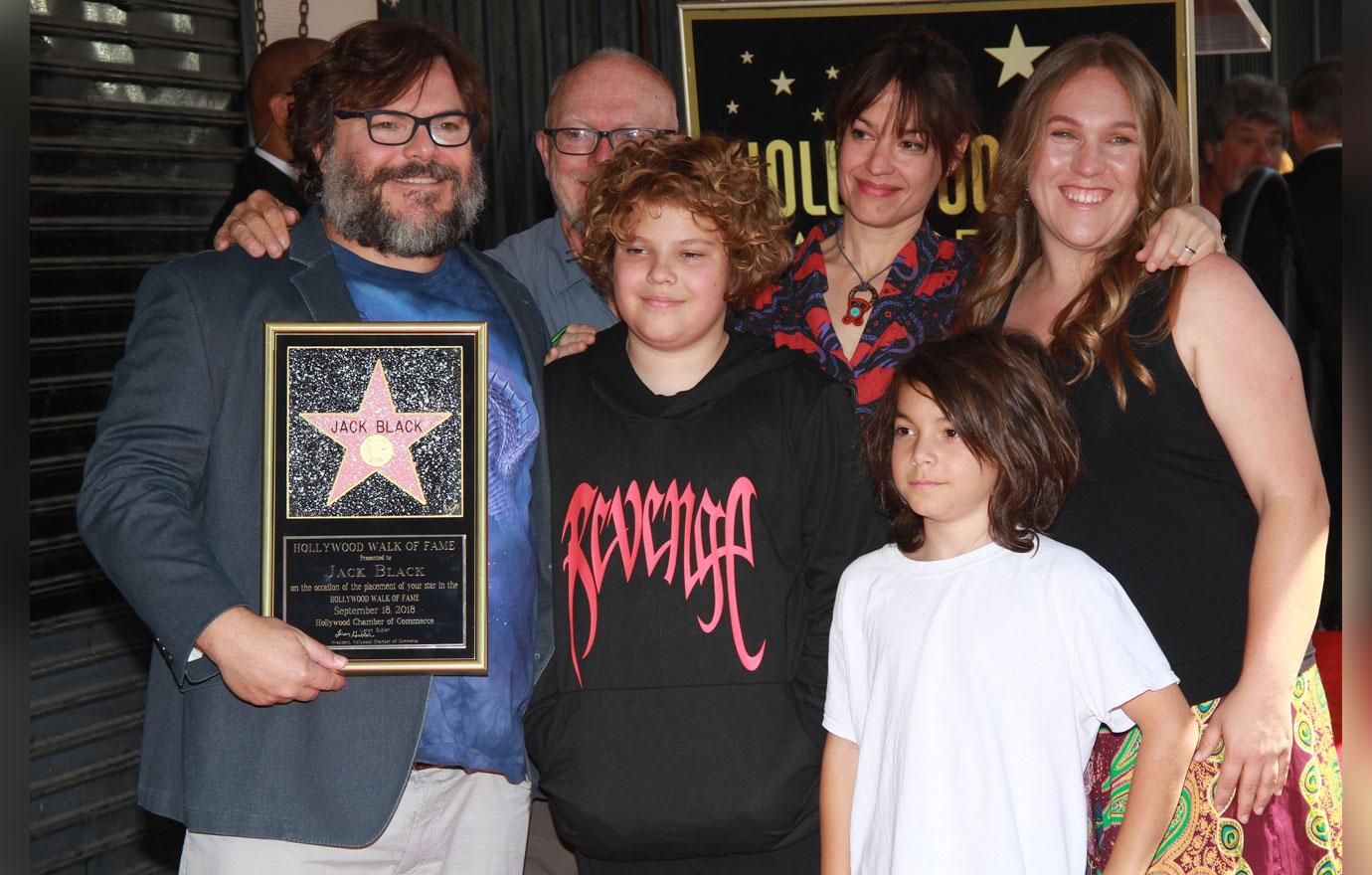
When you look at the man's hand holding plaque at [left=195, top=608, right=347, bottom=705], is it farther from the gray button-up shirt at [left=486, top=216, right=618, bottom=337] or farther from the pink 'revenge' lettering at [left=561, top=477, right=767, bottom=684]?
the gray button-up shirt at [left=486, top=216, right=618, bottom=337]

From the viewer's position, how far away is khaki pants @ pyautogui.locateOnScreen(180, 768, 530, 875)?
8.53 feet

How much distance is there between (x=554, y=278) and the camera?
3809 mm

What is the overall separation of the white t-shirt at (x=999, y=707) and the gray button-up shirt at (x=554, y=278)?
1.51 m

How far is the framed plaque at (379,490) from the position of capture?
2.53m

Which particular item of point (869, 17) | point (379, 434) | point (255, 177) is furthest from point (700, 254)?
point (255, 177)

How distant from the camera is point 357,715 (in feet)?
8.57

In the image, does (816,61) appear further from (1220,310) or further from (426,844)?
(426,844)

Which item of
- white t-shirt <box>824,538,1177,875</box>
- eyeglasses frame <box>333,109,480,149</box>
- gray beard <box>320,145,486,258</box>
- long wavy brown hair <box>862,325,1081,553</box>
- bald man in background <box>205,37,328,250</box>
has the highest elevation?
bald man in background <box>205,37,328,250</box>

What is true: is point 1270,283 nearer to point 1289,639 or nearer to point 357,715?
point 1289,639

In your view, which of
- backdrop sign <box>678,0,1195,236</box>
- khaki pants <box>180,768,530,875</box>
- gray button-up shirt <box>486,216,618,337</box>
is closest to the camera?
khaki pants <box>180,768,530,875</box>

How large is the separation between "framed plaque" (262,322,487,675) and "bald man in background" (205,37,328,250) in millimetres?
2223

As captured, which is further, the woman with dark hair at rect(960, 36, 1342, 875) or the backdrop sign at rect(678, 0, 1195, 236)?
the backdrop sign at rect(678, 0, 1195, 236)

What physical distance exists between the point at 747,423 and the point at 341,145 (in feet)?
3.35

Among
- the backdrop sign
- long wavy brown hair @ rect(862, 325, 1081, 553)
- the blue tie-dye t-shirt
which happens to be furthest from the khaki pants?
the backdrop sign
